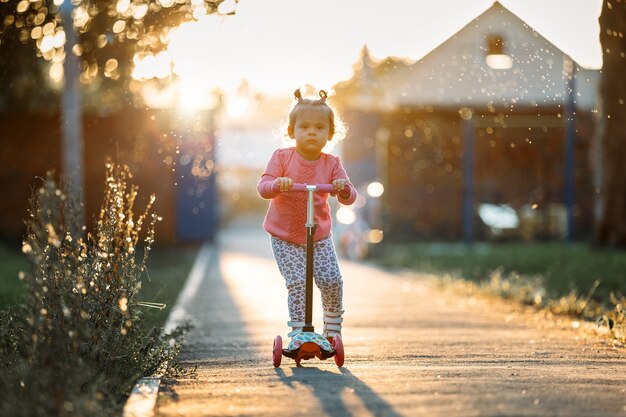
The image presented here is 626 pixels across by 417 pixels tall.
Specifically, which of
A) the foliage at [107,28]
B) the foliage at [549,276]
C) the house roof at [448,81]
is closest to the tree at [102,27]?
the foliage at [107,28]

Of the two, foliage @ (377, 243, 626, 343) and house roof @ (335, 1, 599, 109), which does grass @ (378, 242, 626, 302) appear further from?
house roof @ (335, 1, 599, 109)

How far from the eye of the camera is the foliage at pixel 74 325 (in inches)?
164

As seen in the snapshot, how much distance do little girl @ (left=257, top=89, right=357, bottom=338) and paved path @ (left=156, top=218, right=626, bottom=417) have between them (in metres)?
0.38

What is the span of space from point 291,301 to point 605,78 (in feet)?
30.3

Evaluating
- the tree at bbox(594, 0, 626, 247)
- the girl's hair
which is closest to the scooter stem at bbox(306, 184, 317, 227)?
the girl's hair

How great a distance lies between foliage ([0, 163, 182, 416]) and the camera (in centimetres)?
416

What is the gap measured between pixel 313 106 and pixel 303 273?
0.98 meters

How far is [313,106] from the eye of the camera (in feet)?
19.7

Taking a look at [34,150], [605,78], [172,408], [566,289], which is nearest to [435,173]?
[34,150]

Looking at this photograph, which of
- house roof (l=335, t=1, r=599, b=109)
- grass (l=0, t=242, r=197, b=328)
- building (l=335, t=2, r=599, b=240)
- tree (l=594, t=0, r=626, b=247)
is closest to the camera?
grass (l=0, t=242, r=197, b=328)

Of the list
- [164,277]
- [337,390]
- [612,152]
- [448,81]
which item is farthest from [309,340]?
[448,81]

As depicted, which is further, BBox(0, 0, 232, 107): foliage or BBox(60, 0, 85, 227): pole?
BBox(60, 0, 85, 227): pole

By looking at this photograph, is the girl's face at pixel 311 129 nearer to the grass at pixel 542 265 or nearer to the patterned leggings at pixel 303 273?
the patterned leggings at pixel 303 273

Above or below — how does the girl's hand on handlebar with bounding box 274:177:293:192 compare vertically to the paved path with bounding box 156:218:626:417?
above
